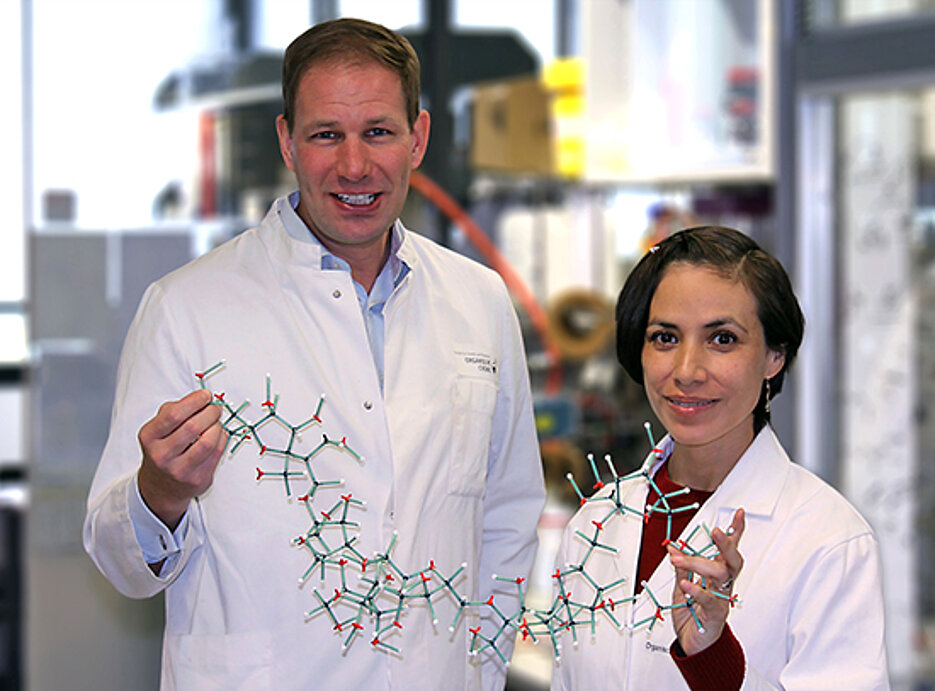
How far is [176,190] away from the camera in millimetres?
2727

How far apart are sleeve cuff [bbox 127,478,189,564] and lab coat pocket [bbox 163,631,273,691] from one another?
135 mm

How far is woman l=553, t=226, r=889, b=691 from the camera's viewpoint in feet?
3.90

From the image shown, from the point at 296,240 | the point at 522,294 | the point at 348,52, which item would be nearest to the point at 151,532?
the point at 296,240

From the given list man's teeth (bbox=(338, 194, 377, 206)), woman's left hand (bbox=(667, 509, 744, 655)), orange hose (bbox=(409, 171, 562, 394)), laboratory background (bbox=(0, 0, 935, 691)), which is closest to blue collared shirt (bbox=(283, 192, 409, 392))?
man's teeth (bbox=(338, 194, 377, 206))

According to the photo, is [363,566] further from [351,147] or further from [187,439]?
[351,147]

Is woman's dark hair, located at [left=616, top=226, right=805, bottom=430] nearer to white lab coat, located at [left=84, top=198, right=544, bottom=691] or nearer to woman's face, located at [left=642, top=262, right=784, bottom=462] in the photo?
woman's face, located at [left=642, top=262, right=784, bottom=462]

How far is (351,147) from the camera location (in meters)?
1.44

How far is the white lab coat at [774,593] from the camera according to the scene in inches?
47.4

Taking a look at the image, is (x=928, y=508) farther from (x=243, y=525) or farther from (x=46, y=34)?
(x=46, y=34)

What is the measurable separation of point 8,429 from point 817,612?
453 cm

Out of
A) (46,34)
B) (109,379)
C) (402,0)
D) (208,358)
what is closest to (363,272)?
(208,358)

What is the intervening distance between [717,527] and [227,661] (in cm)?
68

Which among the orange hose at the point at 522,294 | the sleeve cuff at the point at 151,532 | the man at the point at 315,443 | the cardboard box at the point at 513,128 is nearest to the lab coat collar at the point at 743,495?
the man at the point at 315,443

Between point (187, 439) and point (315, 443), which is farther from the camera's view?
point (315, 443)
